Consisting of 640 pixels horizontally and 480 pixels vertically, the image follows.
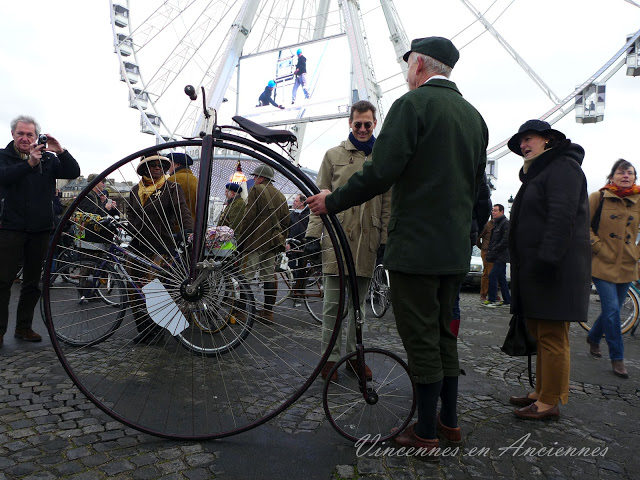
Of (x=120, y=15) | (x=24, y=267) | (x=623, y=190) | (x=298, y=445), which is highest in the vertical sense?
(x=120, y=15)

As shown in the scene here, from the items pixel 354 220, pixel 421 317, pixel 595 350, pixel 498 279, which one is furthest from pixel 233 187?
pixel 498 279

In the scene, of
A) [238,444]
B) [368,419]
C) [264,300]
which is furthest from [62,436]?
[368,419]

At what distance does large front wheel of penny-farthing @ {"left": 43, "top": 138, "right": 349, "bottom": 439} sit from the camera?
2.27 metres

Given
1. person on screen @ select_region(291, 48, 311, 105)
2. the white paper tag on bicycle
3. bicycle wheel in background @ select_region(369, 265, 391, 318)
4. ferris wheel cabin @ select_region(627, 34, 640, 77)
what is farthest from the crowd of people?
person on screen @ select_region(291, 48, 311, 105)

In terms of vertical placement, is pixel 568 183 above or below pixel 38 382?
above

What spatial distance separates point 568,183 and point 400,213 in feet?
3.70

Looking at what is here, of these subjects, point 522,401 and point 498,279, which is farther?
point 498,279

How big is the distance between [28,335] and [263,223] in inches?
81.0

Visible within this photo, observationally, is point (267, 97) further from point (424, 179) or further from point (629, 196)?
point (424, 179)

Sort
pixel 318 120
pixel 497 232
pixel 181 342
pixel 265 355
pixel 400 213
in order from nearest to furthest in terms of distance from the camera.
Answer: pixel 400 213
pixel 181 342
pixel 265 355
pixel 497 232
pixel 318 120

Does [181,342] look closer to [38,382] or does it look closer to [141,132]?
[38,382]

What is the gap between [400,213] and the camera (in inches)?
82.4

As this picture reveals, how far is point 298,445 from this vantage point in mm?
2158

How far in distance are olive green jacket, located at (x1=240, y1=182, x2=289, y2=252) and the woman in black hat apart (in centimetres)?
151
